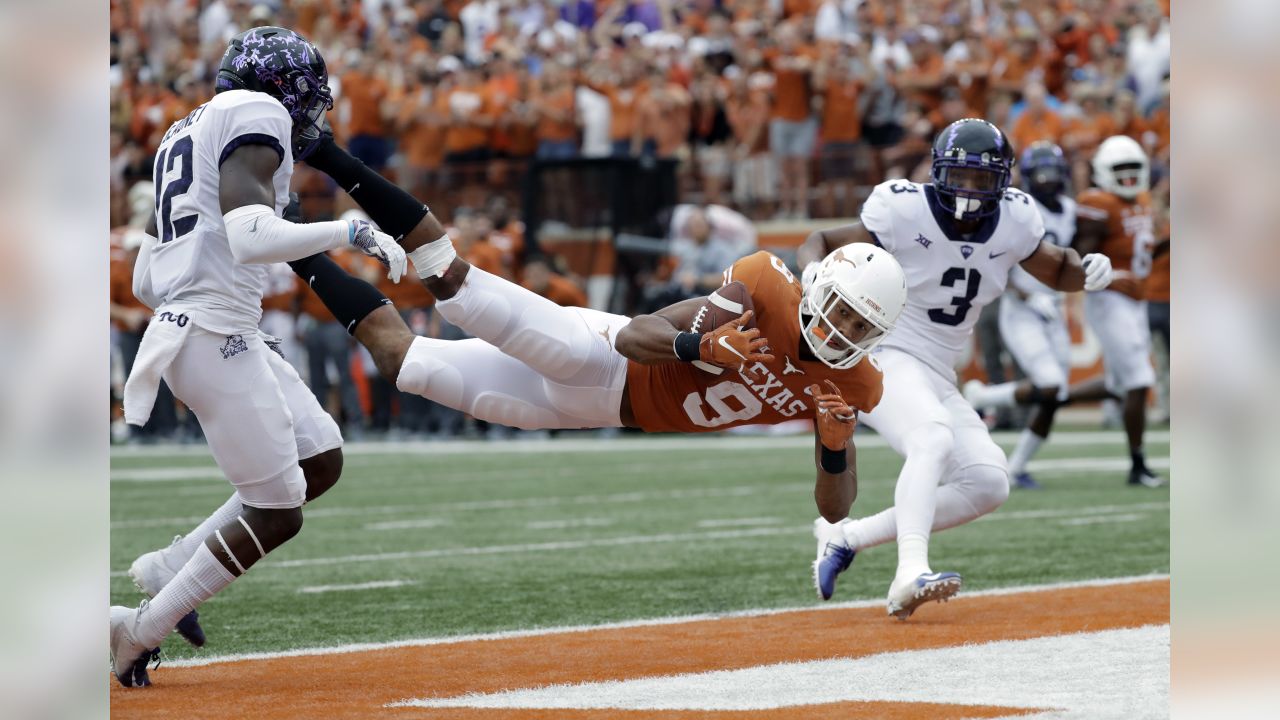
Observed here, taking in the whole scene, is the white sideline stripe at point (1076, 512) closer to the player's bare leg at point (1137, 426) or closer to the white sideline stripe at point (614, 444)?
the player's bare leg at point (1137, 426)

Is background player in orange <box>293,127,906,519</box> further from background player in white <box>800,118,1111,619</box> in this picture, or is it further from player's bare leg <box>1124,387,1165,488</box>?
player's bare leg <box>1124,387,1165,488</box>

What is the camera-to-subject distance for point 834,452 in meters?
5.23

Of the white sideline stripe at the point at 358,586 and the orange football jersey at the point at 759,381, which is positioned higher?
the orange football jersey at the point at 759,381

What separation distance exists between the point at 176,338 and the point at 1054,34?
12.7 meters

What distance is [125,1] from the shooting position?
19.4 m

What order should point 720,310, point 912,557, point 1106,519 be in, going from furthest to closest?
point 1106,519
point 912,557
point 720,310

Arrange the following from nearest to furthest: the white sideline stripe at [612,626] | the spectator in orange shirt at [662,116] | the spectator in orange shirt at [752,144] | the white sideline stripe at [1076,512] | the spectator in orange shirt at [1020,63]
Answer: the white sideline stripe at [612,626]
the white sideline stripe at [1076,512]
the spectator in orange shirt at [1020,63]
the spectator in orange shirt at [752,144]
the spectator in orange shirt at [662,116]

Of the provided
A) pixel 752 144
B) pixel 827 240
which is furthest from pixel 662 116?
pixel 827 240

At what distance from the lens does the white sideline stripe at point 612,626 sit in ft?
16.8

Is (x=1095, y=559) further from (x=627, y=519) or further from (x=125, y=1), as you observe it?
(x=125, y=1)

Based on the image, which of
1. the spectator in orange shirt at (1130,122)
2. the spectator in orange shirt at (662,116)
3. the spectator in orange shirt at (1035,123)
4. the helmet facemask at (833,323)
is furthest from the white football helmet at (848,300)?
the spectator in orange shirt at (662,116)

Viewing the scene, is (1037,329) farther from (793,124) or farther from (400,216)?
(400,216)

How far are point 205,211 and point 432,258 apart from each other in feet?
2.48

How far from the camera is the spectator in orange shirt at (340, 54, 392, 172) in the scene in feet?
55.9
